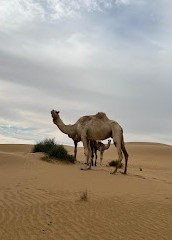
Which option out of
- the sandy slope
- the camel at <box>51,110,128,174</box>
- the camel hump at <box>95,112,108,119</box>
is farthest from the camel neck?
the sandy slope

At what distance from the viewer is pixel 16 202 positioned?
6.41 meters

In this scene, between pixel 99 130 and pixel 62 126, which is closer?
pixel 99 130

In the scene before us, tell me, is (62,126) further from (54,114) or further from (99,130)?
(99,130)

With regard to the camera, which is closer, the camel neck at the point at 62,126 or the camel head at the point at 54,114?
the camel head at the point at 54,114

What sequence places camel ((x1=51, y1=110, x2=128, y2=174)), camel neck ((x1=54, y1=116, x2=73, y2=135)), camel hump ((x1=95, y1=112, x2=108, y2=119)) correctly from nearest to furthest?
1. camel ((x1=51, y1=110, x2=128, y2=174))
2. camel hump ((x1=95, y1=112, x2=108, y2=119))
3. camel neck ((x1=54, y1=116, x2=73, y2=135))

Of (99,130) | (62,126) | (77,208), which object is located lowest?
(77,208)

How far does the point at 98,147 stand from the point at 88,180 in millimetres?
10289

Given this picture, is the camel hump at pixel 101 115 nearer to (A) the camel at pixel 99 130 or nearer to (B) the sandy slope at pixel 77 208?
(A) the camel at pixel 99 130

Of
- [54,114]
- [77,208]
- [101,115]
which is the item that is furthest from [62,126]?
[77,208]

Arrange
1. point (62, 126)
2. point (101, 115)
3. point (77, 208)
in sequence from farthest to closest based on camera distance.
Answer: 1. point (62, 126)
2. point (101, 115)
3. point (77, 208)

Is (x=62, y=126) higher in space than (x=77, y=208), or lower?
higher

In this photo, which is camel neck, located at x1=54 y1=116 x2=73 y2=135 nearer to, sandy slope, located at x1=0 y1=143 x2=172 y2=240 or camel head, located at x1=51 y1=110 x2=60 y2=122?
camel head, located at x1=51 y1=110 x2=60 y2=122

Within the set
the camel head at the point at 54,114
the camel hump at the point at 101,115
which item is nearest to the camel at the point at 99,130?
the camel hump at the point at 101,115

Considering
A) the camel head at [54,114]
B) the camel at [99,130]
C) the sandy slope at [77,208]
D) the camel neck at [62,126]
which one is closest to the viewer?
the sandy slope at [77,208]
